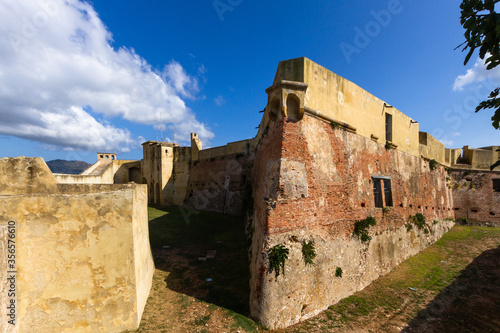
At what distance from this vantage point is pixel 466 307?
762 centimetres

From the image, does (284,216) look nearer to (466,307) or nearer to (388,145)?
(466,307)

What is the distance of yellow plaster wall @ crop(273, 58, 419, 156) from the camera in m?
7.59

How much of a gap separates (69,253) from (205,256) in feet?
19.1

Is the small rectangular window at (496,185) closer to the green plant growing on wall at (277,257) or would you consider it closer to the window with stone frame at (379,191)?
the window with stone frame at (379,191)

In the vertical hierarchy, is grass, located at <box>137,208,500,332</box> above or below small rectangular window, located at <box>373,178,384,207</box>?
below

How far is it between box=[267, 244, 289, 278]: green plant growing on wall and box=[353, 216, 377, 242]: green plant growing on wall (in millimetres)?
3631

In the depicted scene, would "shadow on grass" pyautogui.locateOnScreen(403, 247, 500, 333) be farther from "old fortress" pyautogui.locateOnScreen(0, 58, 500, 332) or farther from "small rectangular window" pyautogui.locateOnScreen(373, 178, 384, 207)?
"small rectangular window" pyautogui.locateOnScreen(373, 178, 384, 207)

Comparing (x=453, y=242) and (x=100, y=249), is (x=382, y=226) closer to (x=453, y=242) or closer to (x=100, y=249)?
(x=453, y=242)

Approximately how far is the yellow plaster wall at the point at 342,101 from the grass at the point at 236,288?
5.97 metres

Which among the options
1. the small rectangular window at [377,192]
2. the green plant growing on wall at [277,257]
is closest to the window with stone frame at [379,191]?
the small rectangular window at [377,192]

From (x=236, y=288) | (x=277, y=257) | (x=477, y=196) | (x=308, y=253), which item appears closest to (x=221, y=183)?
(x=236, y=288)

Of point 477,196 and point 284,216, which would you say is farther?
point 477,196

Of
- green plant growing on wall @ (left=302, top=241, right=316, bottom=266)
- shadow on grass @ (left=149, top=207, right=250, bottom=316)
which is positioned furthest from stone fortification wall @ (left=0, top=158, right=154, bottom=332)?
green plant growing on wall @ (left=302, top=241, right=316, bottom=266)

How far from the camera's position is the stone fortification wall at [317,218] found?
641 centimetres
